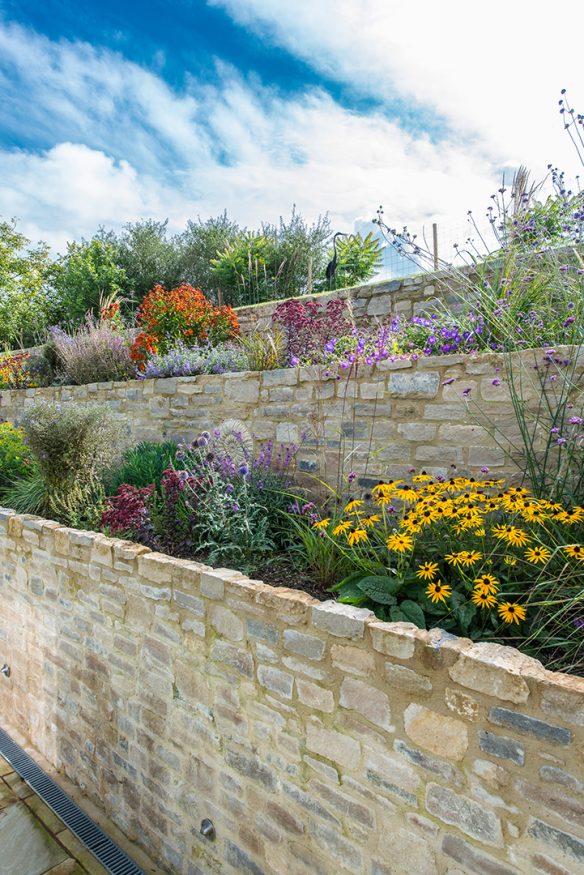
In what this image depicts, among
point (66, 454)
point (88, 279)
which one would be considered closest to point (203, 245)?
point (88, 279)

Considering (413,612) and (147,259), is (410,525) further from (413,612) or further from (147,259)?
(147,259)

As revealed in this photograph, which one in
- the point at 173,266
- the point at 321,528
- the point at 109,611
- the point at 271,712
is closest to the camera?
the point at 271,712

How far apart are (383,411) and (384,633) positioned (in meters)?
1.90

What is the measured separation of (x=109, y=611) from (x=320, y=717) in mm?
1634

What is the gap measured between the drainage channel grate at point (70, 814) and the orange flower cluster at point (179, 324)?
14.7 ft

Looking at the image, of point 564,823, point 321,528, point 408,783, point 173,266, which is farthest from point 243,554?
point 173,266

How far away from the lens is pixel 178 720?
8.72ft

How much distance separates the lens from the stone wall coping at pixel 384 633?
1.47 metres

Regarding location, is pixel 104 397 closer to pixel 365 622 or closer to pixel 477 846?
pixel 365 622

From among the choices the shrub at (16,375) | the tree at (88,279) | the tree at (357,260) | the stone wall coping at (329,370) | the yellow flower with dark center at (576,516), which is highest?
the tree at (88,279)

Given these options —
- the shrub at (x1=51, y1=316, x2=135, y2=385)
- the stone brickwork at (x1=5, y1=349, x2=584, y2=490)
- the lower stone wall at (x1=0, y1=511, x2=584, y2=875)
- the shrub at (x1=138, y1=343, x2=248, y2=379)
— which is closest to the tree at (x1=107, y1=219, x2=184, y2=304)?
the shrub at (x1=51, y1=316, x2=135, y2=385)

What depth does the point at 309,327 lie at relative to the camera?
4.95 m

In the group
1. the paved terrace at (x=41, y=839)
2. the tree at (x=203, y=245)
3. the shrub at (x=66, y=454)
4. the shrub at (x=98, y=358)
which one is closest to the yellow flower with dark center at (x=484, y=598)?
the paved terrace at (x=41, y=839)

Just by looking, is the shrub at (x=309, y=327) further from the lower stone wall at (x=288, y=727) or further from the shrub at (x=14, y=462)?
the shrub at (x=14, y=462)
